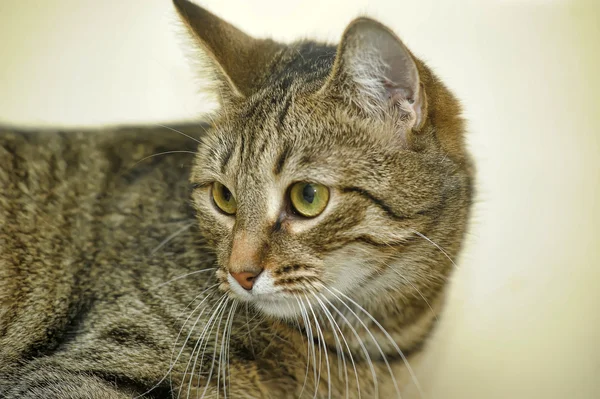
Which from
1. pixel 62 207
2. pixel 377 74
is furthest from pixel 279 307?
pixel 62 207

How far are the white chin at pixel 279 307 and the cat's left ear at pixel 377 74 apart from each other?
15.1 inches

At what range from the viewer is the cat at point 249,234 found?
1.02 meters

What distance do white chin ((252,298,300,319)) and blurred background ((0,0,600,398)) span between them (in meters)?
0.48

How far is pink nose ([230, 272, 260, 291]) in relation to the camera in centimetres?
100

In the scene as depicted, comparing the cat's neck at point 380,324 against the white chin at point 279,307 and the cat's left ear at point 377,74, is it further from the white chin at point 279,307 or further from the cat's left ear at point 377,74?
the cat's left ear at point 377,74

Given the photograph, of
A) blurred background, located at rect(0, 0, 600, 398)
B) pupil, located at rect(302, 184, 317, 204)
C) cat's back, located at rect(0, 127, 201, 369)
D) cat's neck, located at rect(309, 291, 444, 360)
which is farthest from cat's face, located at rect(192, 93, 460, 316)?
blurred background, located at rect(0, 0, 600, 398)

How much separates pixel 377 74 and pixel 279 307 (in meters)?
0.46

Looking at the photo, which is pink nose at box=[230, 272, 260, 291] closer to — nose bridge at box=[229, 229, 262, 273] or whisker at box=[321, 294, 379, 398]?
nose bridge at box=[229, 229, 262, 273]

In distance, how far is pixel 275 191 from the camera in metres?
1.04

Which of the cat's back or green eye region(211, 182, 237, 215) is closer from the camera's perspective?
green eye region(211, 182, 237, 215)

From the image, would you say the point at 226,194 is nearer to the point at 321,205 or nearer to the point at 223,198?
the point at 223,198

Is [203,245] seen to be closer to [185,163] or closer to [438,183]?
[185,163]

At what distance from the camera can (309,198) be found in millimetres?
1027

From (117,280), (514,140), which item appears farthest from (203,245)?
(514,140)
